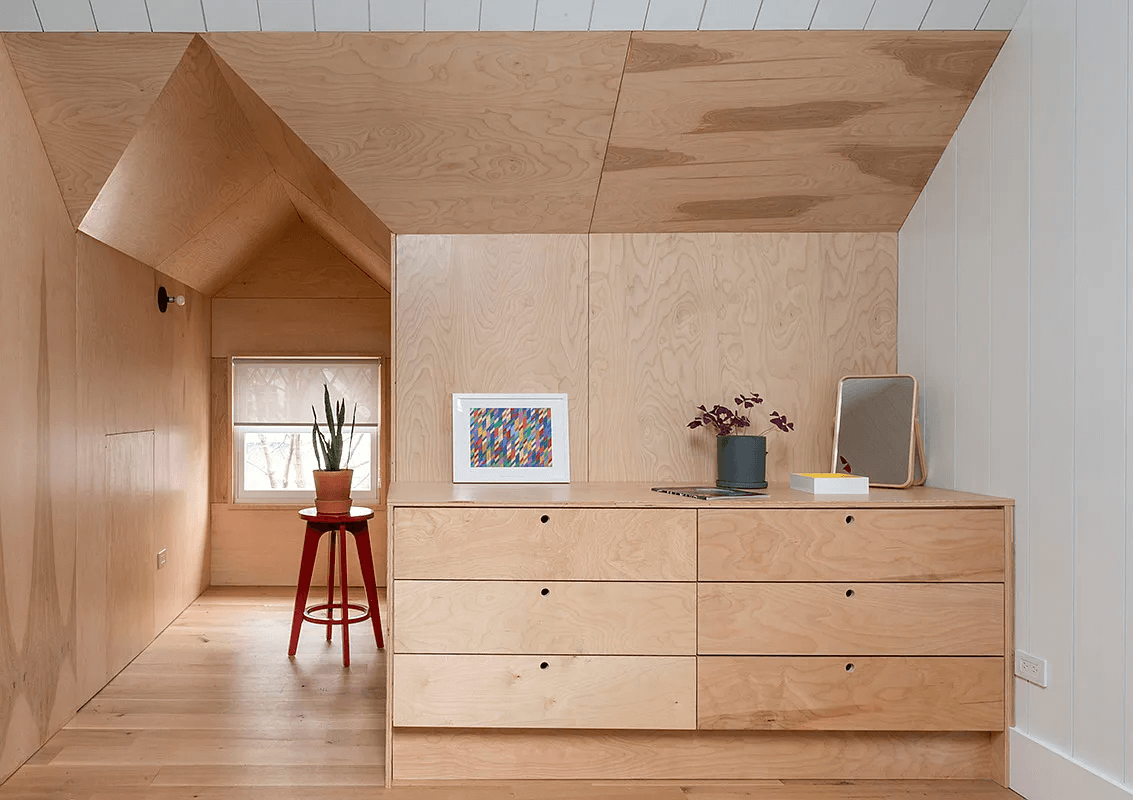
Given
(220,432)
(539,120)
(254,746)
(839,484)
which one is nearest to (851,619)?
(839,484)

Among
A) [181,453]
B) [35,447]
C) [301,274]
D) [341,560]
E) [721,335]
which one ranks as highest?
Result: [301,274]

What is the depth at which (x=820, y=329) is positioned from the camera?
3.04 metres

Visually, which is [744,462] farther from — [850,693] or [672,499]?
[850,693]

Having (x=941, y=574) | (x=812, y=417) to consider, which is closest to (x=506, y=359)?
(x=812, y=417)

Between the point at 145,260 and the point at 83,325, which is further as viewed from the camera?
the point at 145,260

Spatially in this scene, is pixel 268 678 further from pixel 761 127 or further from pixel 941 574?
pixel 761 127

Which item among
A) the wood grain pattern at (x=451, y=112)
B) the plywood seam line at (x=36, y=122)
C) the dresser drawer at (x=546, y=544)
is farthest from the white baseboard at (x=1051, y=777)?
the plywood seam line at (x=36, y=122)

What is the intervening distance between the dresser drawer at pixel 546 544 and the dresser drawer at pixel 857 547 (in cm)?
10

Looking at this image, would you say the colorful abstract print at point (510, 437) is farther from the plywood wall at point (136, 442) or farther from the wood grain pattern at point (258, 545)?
the wood grain pattern at point (258, 545)

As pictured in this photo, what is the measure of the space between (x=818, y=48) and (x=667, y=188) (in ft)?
1.97

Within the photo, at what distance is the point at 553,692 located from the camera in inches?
94.7

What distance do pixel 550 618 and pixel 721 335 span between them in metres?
1.15

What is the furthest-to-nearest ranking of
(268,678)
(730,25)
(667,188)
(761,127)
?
(268,678), (667,188), (761,127), (730,25)

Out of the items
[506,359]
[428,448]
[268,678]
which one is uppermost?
[506,359]
